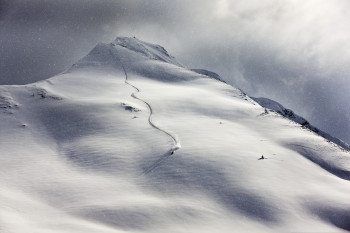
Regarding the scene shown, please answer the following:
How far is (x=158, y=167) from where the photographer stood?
15367 mm

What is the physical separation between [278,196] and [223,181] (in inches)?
89.7

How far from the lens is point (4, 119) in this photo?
22109 mm

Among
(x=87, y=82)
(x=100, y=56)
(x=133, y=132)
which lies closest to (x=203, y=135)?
(x=133, y=132)

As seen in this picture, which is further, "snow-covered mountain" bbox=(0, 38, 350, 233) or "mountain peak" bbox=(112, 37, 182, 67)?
"mountain peak" bbox=(112, 37, 182, 67)

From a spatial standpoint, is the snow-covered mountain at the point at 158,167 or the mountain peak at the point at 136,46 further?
the mountain peak at the point at 136,46

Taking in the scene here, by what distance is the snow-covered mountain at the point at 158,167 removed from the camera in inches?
438

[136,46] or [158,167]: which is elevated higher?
[136,46]

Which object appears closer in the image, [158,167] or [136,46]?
[158,167]

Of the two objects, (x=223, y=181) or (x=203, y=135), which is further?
(x=203, y=135)

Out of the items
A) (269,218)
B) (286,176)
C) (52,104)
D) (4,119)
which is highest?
(52,104)

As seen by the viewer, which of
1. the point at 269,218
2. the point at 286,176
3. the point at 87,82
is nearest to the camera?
the point at 269,218

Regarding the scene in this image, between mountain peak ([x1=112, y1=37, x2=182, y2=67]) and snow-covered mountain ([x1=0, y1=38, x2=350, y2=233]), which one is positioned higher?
mountain peak ([x1=112, y1=37, x2=182, y2=67])

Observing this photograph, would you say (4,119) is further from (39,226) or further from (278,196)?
(278,196)

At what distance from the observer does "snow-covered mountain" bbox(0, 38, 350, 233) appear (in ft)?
36.5
